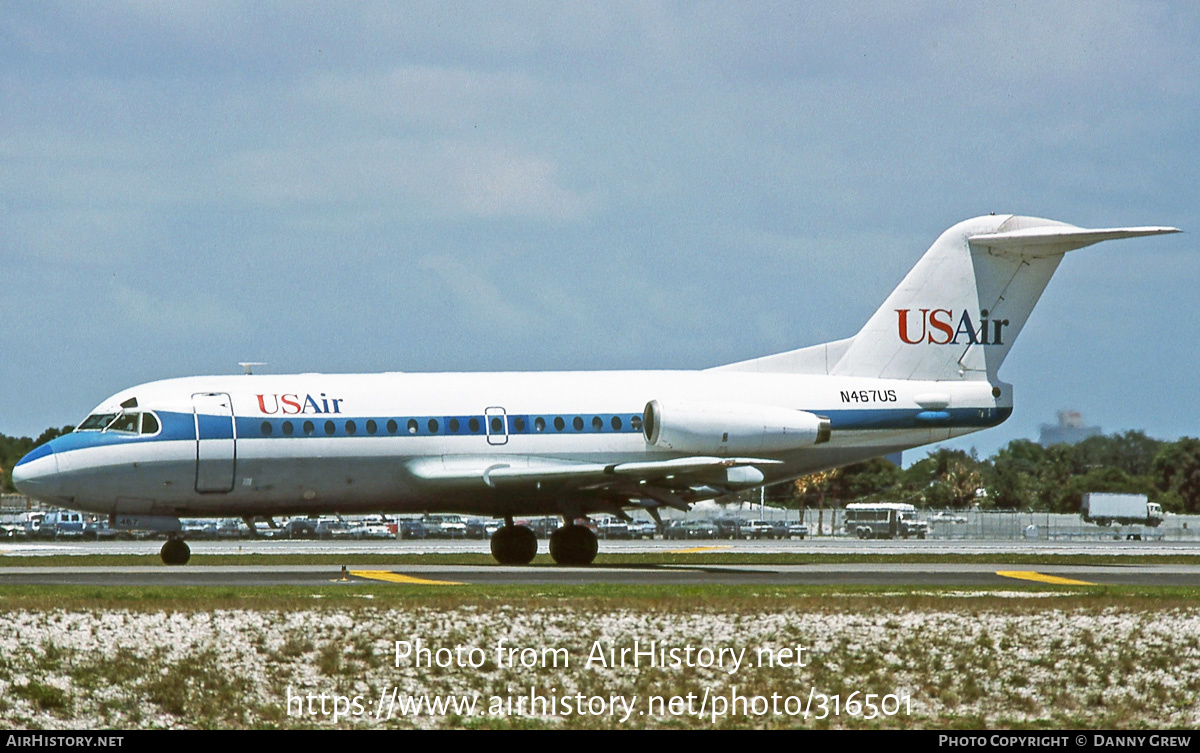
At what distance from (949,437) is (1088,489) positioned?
9817 cm

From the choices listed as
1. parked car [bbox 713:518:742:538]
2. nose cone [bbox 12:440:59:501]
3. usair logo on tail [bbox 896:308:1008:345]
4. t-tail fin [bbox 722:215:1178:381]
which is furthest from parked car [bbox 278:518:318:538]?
usair logo on tail [bbox 896:308:1008:345]

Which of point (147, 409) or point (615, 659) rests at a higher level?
point (147, 409)

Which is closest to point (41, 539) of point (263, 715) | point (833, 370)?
point (833, 370)

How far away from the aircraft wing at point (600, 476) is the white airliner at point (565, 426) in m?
0.05

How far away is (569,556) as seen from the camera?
3831 centimetres

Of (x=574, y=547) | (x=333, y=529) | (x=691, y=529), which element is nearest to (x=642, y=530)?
(x=691, y=529)

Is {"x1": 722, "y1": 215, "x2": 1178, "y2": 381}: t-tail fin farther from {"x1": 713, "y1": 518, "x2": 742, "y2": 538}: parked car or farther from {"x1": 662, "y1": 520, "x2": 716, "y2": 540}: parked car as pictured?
{"x1": 713, "y1": 518, "x2": 742, "y2": 538}: parked car

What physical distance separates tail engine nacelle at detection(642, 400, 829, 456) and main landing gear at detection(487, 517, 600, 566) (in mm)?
2951

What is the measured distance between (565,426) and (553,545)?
3.13 m

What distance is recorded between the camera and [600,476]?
36.4m

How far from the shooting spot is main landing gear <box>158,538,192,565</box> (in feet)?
120

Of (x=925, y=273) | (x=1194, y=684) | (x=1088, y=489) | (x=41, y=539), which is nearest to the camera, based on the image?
(x=1194, y=684)

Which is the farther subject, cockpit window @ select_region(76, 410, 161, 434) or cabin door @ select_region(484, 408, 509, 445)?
cabin door @ select_region(484, 408, 509, 445)
